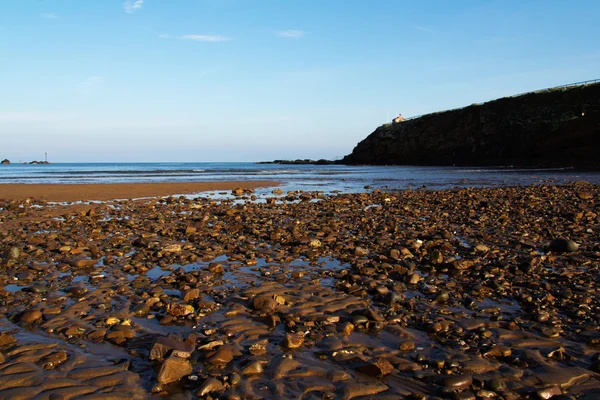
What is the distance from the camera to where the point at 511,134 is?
2375 inches

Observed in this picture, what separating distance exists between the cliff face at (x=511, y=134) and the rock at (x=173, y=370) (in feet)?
161

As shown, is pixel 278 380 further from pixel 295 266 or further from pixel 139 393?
pixel 295 266

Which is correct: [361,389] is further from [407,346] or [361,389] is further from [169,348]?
[169,348]

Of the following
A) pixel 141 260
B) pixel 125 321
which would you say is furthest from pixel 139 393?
pixel 141 260

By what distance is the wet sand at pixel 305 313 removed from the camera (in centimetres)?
335

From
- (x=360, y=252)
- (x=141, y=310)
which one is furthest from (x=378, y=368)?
(x=360, y=252)

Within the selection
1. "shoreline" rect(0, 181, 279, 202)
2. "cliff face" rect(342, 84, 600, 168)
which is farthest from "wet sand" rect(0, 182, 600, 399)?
"cliff face" rect(342, 84, 600, 168)

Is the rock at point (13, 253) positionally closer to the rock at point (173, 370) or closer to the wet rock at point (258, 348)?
the rock at point (173, 370)

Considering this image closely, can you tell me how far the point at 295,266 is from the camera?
7.04 meters

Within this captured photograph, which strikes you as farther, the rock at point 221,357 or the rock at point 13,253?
the rock at point 13,253

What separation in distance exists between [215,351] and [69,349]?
1406 mm

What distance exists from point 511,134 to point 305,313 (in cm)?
6401

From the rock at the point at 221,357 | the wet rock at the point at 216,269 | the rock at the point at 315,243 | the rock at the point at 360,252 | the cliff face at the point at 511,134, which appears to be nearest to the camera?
the rock at the point at 221,357

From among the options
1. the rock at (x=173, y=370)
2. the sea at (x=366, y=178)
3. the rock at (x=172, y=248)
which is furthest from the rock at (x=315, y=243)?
the sea at (x=366, y=178)
